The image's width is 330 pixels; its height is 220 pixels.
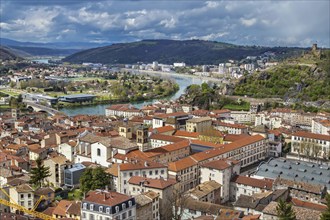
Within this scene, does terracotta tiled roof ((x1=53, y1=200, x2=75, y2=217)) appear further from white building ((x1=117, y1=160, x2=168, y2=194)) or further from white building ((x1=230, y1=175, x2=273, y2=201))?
white building ((x1=230, y1=175, x2=273, y2=201))

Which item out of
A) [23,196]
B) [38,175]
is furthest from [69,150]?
[23,196]

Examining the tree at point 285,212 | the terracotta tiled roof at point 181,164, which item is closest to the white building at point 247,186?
the terracotta tiled roof at point 181,164

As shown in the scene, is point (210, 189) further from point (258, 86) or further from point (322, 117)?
point (258, 86)

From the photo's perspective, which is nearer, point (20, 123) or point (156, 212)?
point (156, 212)

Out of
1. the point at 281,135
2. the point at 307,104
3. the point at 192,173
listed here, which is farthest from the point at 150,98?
the point at 192,173

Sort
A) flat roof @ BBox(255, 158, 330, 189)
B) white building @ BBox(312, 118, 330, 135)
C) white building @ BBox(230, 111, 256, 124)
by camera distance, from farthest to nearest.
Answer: white building @ BBox(230, 111, 256, 124)
white building @ BBox(312, 118, 330, 135)
flat roof @ BBox(255, 158, 330, 189)

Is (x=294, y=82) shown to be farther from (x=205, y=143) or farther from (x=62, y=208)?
(x=62, y=208)

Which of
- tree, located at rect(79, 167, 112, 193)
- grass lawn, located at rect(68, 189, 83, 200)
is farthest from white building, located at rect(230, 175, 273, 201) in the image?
grass lawn, located at rect(68, 189, 83, 200)

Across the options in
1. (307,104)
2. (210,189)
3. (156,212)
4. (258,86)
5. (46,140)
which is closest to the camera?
(156,212)
